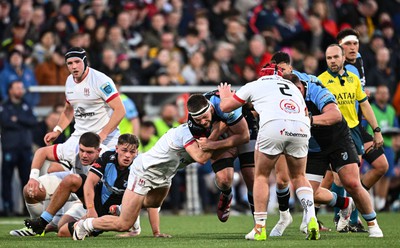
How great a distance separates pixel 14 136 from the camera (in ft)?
61.9

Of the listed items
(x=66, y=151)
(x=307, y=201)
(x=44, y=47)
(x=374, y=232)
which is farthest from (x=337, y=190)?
(x=44, y=47)

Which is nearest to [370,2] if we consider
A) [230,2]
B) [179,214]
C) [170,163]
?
[230,2]

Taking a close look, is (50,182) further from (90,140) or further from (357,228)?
(357,228)

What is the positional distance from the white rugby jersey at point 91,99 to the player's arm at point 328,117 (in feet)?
10.9

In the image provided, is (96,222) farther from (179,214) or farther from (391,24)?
(391,24)


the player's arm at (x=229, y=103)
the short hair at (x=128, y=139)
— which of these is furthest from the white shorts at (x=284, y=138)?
the short hair at (x=128, y=139)

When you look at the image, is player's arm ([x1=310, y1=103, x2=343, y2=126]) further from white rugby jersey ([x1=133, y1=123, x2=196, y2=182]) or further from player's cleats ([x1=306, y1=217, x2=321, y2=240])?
white rugby jersey ([x1=133, y1=123, x2=196, y2=182])

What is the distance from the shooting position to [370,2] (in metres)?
A: 23.7

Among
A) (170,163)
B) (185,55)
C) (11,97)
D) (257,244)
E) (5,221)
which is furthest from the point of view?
(185,55)

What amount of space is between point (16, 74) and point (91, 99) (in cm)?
538

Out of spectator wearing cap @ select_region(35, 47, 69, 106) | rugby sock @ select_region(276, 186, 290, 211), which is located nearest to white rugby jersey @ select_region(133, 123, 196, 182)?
rugby sock @ select_region(276, 186, 290, 211)

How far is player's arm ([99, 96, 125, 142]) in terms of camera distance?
1359cm

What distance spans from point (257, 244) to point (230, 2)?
538 inches

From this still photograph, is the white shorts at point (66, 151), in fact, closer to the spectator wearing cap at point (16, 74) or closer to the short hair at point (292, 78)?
the short hair at point (292, 78)
